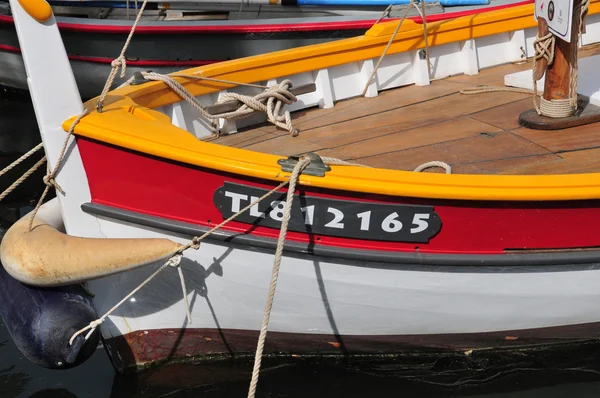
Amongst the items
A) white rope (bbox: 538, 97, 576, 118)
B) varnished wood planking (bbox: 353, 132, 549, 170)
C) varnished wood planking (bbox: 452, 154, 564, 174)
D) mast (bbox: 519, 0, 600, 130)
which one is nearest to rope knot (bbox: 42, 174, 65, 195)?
varnished wood planking (bbox: 353, 132, 549, 170)

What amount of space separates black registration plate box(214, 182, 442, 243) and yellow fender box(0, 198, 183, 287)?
0.36 m

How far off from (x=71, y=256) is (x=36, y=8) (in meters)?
1.12

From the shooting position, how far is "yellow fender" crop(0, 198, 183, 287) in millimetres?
3529

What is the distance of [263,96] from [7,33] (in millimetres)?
6116

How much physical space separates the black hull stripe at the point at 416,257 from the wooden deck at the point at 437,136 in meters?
0.45

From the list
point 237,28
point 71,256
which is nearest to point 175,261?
point 71,256

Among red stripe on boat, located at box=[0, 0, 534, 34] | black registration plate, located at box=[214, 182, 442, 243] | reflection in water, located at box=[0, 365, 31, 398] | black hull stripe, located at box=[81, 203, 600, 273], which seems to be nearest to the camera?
black registration plate, located at box=[214, 182, 442, 243]

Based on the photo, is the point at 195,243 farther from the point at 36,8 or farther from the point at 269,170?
the point at 36,8

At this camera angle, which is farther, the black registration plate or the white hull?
the white hull

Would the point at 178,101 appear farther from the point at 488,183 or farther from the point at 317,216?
the point at 488,183

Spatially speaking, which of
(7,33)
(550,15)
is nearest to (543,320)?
(550,15)

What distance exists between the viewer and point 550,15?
13.3 feet

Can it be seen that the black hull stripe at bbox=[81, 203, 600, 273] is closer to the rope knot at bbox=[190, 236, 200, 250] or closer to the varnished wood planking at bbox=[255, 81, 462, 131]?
the rope knot at bbox=[190, 236, 200, 250]

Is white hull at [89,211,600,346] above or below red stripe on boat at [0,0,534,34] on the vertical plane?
below
